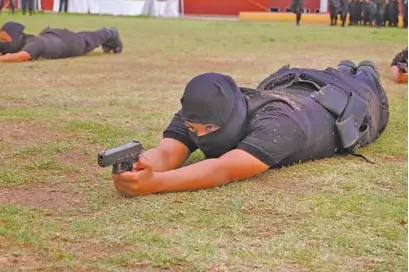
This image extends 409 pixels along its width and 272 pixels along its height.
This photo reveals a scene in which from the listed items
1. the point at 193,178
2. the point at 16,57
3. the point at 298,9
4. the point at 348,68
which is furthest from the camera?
the point at 298,9

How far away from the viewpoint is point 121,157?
380 centimetres

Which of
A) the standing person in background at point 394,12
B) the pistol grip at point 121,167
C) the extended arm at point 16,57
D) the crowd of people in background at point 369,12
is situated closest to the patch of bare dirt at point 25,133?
the pistol grip at point 121,167

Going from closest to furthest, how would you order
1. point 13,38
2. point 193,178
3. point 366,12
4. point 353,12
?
1. point 193,178
2. point 13,38
3. point 366,12
4. point 353,12

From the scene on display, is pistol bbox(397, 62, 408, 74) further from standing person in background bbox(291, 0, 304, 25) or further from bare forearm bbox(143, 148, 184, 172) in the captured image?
standing person in background bbox(291, 0, 304, 25)

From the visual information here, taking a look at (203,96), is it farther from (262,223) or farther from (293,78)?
(293,78)

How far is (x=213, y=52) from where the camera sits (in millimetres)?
14328

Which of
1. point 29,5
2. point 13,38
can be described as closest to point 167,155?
point 13,38

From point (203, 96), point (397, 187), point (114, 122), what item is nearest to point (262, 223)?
point (203, 96)

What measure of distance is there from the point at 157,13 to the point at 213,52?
25.4m

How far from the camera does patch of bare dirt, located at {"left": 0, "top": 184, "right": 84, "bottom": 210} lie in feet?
12.9

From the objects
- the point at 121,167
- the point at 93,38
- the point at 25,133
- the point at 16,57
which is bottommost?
the point at 25,133

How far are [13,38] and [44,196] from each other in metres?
7.58

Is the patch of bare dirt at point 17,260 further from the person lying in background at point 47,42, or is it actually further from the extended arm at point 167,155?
the person lying in background at point 47,42

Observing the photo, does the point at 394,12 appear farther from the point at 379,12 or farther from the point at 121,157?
the point at 121,157
